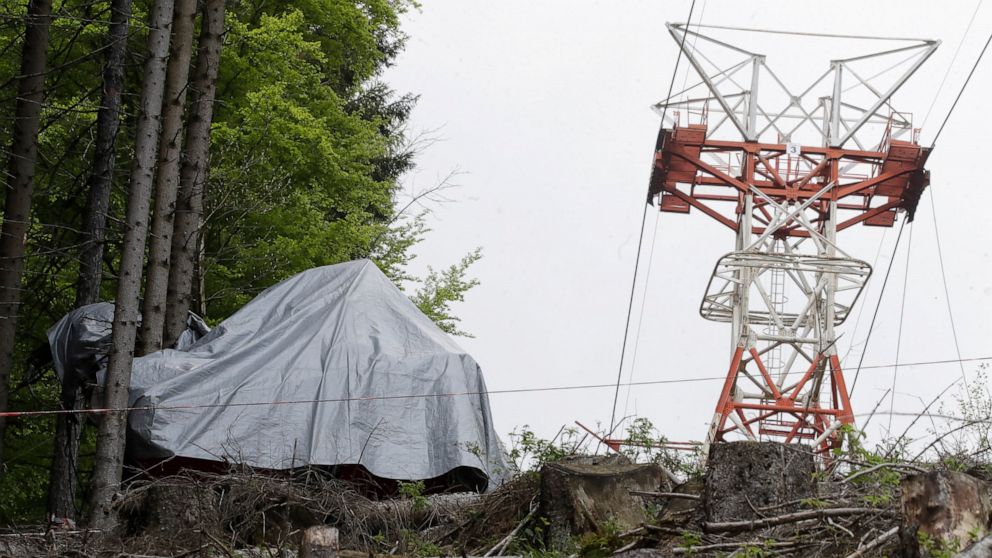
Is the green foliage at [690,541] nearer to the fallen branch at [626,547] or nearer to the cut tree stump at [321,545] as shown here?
the fallen branch at [626,547]

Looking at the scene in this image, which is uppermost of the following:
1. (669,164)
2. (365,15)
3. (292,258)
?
(365,15)

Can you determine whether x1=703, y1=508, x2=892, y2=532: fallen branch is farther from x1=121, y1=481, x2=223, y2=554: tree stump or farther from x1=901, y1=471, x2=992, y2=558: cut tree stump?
x1=121, y1=481, x2=223, y2=554: tree stump

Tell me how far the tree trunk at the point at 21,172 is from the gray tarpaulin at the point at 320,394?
10.1 ft

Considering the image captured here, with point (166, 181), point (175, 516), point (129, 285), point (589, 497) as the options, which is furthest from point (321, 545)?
point (166, 181)

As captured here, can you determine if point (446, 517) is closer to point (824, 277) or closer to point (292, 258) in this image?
point (292, 258)

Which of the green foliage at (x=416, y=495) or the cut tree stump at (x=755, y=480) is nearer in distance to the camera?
the cut tree stump at (x=755, y=480)

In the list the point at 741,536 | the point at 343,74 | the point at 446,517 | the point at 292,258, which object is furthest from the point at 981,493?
the point at 343,74

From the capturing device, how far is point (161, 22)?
440 inches

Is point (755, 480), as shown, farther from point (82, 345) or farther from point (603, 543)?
point (82, 345)

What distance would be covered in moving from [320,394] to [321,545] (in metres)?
5.34

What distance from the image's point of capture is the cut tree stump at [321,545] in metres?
5.36

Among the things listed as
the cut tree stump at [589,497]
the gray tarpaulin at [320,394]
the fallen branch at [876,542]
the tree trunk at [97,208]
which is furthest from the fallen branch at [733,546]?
the tree trunk at [97,208]

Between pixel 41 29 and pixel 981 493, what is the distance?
36.8ft

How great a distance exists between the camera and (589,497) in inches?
285
